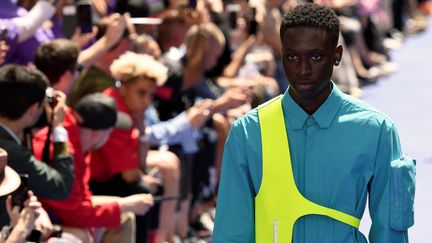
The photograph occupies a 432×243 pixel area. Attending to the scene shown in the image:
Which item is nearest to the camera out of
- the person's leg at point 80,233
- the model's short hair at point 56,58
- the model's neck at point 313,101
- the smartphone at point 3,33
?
the model's neck at point 313,101

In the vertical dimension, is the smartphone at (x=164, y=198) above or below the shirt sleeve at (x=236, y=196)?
below

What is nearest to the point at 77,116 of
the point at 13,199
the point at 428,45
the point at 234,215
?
the point at 13,199

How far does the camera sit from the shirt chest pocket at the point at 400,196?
375 centimetres

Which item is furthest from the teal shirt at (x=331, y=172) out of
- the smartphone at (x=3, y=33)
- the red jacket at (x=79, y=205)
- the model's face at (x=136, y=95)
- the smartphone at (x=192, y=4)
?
the smartphone at (x=192, y=4)

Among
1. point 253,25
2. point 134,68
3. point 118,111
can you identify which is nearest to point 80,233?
point 118,111

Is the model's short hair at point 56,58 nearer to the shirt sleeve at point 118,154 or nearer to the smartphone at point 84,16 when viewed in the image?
the shirt sleeve at point 118,154

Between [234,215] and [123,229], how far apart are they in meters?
2.85

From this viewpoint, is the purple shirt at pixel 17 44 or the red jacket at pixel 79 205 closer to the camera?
the red jacket at pixel 79 205

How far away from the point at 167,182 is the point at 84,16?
1.12 meters

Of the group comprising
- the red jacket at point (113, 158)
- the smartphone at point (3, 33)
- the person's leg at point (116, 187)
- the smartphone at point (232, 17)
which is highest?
the smartphone at point (3, 33)

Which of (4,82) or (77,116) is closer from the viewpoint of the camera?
(4,82)

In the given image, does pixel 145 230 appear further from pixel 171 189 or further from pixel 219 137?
pixel 219 137

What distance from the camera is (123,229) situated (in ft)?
21.8

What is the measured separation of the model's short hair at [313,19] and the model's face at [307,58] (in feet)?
0.05
